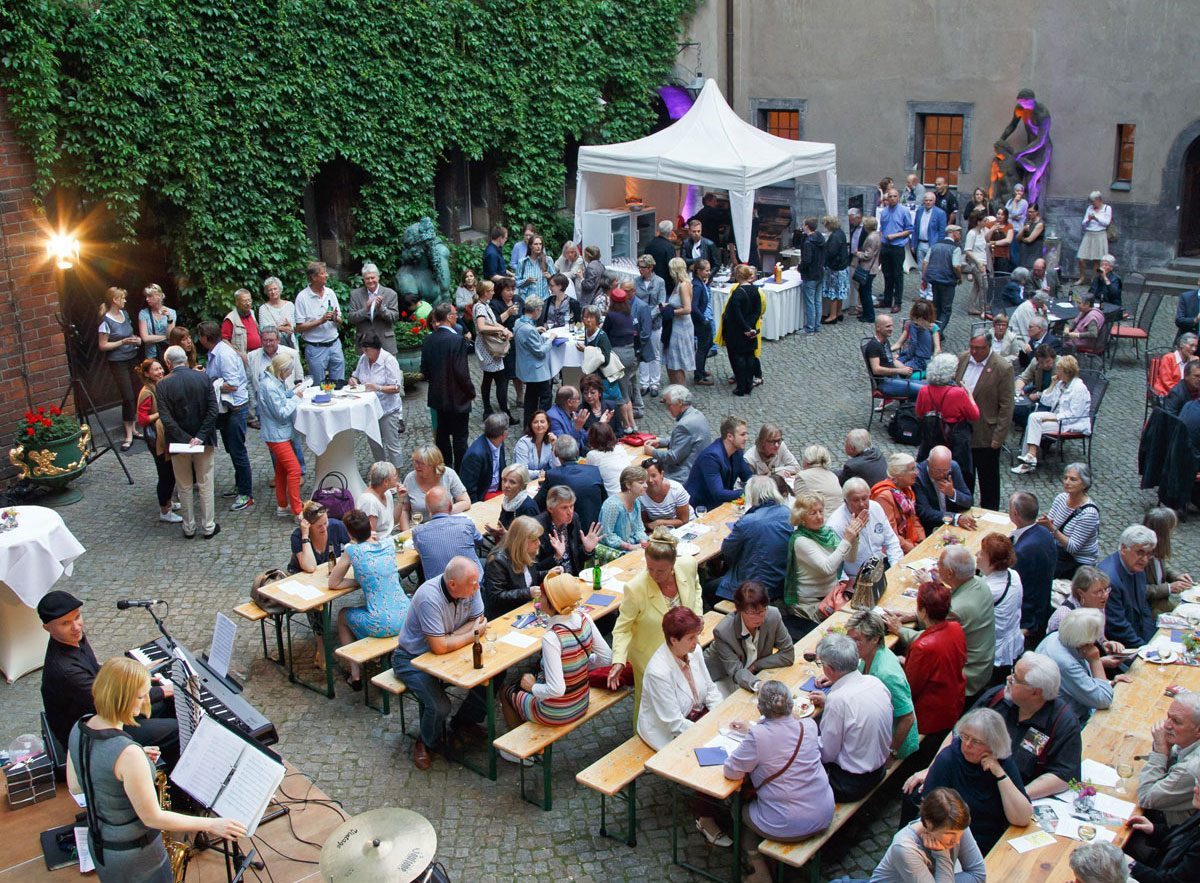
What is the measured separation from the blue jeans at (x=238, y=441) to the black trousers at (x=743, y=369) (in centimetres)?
562

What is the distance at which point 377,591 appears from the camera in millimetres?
7691

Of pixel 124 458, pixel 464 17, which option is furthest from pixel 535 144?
pixel 124 458

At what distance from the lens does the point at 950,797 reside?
4.93 meters

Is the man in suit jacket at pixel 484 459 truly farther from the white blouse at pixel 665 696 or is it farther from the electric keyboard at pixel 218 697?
the white blouse at pixel 665 696

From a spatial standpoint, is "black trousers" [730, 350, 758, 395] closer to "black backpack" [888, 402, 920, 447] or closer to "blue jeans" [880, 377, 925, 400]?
"blue jeans" [880, 377, 925, 400]

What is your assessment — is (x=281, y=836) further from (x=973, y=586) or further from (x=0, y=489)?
(x=0, y=489)

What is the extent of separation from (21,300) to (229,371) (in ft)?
9.12

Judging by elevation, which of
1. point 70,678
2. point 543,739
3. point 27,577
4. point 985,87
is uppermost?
point 985,87

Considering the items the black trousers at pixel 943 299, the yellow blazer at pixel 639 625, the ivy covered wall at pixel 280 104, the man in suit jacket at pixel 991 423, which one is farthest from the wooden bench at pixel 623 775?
the black trousers at pixel 943 299

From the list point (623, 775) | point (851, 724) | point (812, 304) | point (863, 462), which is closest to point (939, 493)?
point (863, 462)

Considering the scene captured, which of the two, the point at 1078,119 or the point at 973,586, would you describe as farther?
the point at 1078,119

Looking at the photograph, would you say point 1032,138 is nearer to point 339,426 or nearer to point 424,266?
point 424,266

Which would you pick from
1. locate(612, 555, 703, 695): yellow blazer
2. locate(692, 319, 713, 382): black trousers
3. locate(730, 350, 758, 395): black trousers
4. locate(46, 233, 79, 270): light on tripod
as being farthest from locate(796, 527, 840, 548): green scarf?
locate(46, 233, 79, 270): light on tripod

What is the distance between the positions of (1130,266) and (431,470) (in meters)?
14.4
